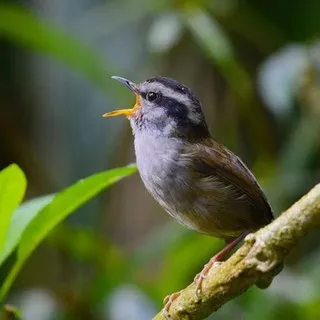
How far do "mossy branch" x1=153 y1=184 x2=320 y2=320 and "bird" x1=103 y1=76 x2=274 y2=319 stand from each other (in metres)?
0.44

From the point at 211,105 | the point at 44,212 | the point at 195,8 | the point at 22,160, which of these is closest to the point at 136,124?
the point at 44,212

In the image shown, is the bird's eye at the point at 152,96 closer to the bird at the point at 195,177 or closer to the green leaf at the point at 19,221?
the bird at the point at 195,177

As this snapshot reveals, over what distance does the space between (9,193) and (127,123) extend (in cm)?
204

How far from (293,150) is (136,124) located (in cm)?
142

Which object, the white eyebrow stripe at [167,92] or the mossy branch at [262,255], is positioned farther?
the white eyebrow stripe at [167,92]

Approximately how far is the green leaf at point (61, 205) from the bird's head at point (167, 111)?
25cm

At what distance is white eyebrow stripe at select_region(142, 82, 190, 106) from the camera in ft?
7.69

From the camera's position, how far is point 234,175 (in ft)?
7.36

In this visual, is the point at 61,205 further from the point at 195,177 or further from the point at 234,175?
the point at 234,175

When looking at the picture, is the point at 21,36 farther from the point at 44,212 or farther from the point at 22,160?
the point at 44,212

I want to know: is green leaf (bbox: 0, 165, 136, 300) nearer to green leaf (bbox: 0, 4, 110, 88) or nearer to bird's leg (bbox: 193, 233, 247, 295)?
bird's leg (bbox: 193, 233, 247, 295)

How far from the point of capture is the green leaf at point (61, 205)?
207 centimetres

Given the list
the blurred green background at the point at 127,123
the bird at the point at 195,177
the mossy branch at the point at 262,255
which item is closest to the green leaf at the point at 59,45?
the blurred green background at the point at 127,123

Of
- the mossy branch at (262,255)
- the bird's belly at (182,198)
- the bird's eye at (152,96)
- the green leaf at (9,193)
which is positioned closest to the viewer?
the mossy branch at (262,255)
